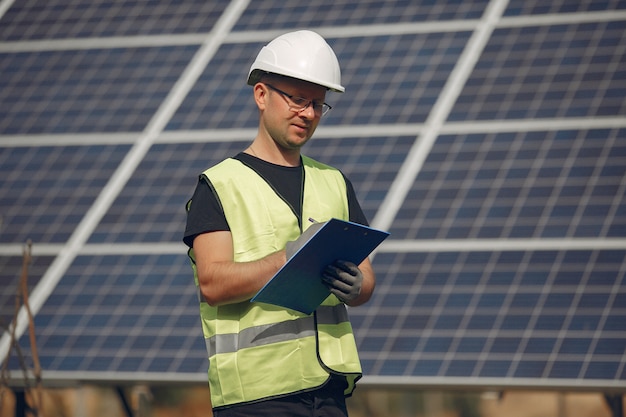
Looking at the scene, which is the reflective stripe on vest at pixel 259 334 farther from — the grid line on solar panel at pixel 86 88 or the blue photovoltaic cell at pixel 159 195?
the grid line on solar panel at pixel 86 88

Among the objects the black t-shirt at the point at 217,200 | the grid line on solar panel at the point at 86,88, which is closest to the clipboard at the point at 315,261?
the black t-shirt at the point at 217,200

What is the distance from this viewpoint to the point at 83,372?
891 cm

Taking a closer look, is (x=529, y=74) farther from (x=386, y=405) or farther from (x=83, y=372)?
(x=83, y=372)

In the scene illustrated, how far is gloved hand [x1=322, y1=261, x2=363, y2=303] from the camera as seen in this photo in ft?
12.9

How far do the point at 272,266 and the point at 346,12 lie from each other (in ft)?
26.6

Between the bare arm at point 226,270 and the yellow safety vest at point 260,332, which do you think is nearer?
the bare arm at point 226,270

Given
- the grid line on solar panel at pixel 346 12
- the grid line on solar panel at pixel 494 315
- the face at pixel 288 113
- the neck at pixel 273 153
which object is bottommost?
the grid line on solar panel at pixel 494 315

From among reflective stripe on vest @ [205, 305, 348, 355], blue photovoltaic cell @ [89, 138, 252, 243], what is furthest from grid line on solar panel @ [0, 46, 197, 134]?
reflective stripe on vest @ [205, 305, 348, 355]

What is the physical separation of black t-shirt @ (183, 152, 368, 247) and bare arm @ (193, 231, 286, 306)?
0.10 ft

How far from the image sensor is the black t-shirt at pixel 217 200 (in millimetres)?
4023

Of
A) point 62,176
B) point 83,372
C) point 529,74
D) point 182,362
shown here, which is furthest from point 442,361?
point 62,176

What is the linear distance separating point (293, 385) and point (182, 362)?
16.1 feet

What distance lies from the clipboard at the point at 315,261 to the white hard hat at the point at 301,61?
521 mm

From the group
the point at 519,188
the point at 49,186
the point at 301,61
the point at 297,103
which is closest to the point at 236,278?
the point at 297,103
